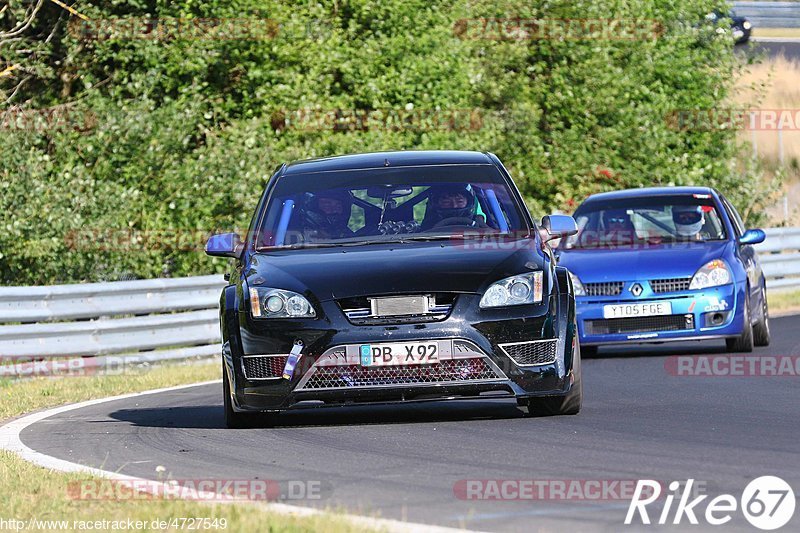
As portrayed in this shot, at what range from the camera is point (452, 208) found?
31.1 feet

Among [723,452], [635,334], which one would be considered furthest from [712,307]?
[723,452]

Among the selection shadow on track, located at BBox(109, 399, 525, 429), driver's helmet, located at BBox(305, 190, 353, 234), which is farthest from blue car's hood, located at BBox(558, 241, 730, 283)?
driver's helmet, located at BBox(305, 190, 353, 234)

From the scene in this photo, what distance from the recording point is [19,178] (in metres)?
20.2

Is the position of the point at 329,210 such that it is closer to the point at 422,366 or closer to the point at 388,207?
the point at 388,207

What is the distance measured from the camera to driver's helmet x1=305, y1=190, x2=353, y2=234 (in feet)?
31.0

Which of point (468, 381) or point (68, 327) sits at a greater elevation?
point (468, 381)

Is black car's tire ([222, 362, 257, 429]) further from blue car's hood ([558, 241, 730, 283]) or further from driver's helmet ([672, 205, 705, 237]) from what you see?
driver's helmet ([672, 205, 705, 237])

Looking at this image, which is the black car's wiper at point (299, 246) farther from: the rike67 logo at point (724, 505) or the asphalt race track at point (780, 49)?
the asphalt race track at point (780, 49)

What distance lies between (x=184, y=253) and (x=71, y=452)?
13694mm

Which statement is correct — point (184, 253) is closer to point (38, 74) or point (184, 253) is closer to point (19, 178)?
point (19, 178)

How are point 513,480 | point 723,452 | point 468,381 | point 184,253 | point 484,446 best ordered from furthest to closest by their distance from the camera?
1. point 184,253
2. point 468,381
3. point 484,446
4. point 723,452
5. point 513,480

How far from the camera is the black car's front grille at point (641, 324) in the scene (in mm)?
13773
